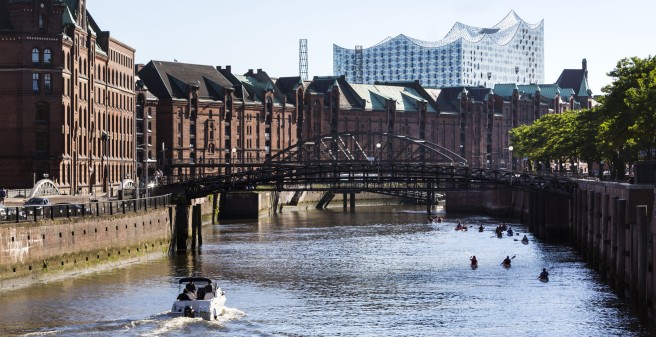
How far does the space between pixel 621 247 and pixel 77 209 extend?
119 feet

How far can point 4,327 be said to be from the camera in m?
71.9

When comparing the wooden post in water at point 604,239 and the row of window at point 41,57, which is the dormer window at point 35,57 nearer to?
the row of window at point 41,57

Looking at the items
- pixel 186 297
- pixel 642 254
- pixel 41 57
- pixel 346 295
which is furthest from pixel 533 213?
pixel 186 297

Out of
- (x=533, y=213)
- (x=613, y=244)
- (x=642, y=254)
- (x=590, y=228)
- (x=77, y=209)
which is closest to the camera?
(x=642, y=254)

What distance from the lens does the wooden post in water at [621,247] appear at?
3460 inches

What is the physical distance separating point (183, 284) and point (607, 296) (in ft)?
87.2

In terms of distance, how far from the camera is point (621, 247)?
292 feet

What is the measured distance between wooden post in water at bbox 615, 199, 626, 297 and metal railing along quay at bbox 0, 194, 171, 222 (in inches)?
1397

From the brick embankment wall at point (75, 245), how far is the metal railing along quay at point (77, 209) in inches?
23.9

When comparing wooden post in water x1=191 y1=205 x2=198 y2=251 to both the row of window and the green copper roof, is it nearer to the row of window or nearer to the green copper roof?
the row of window

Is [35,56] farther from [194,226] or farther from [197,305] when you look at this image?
[197,305]

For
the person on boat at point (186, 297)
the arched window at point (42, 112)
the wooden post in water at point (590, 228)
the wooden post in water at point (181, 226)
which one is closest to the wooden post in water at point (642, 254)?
the person on boat at point (186, 297)

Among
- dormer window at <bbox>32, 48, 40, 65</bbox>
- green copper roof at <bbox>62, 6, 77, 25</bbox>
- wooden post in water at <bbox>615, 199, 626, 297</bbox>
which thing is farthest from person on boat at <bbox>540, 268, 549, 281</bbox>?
green copper roof at <bbox>62, 6, 77, 25</bbox>

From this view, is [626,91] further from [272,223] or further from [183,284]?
[272,223]
